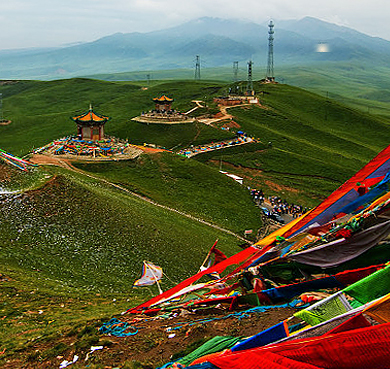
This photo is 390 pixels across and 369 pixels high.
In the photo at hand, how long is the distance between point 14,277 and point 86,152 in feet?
135

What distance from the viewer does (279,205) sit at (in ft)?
202

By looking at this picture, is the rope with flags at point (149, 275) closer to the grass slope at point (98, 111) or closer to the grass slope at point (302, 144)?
the grass slope at point (302, 144)

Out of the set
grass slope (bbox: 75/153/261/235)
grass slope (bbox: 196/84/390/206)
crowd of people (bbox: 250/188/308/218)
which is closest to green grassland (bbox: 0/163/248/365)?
grass slope (bbox: 75/153/261/235)

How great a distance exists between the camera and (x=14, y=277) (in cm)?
2270

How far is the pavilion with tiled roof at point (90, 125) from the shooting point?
6412 cm

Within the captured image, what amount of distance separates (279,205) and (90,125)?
115 feet

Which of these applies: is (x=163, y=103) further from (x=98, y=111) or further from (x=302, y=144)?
(x=98, y=111)

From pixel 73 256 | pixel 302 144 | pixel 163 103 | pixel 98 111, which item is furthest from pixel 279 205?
pixel 98 111

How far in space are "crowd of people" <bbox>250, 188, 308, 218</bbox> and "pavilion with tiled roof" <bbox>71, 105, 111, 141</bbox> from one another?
2919 centimetres

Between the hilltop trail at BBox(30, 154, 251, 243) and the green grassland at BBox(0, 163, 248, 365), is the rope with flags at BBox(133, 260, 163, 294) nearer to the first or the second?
the green grassland at BBox(0, 163, 248, 365)

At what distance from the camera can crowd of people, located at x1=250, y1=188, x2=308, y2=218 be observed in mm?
59219

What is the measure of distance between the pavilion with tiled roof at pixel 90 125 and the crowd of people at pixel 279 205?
95.8 feet

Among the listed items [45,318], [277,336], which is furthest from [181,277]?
[277,336]

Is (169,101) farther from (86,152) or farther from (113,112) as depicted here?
(113,112)
